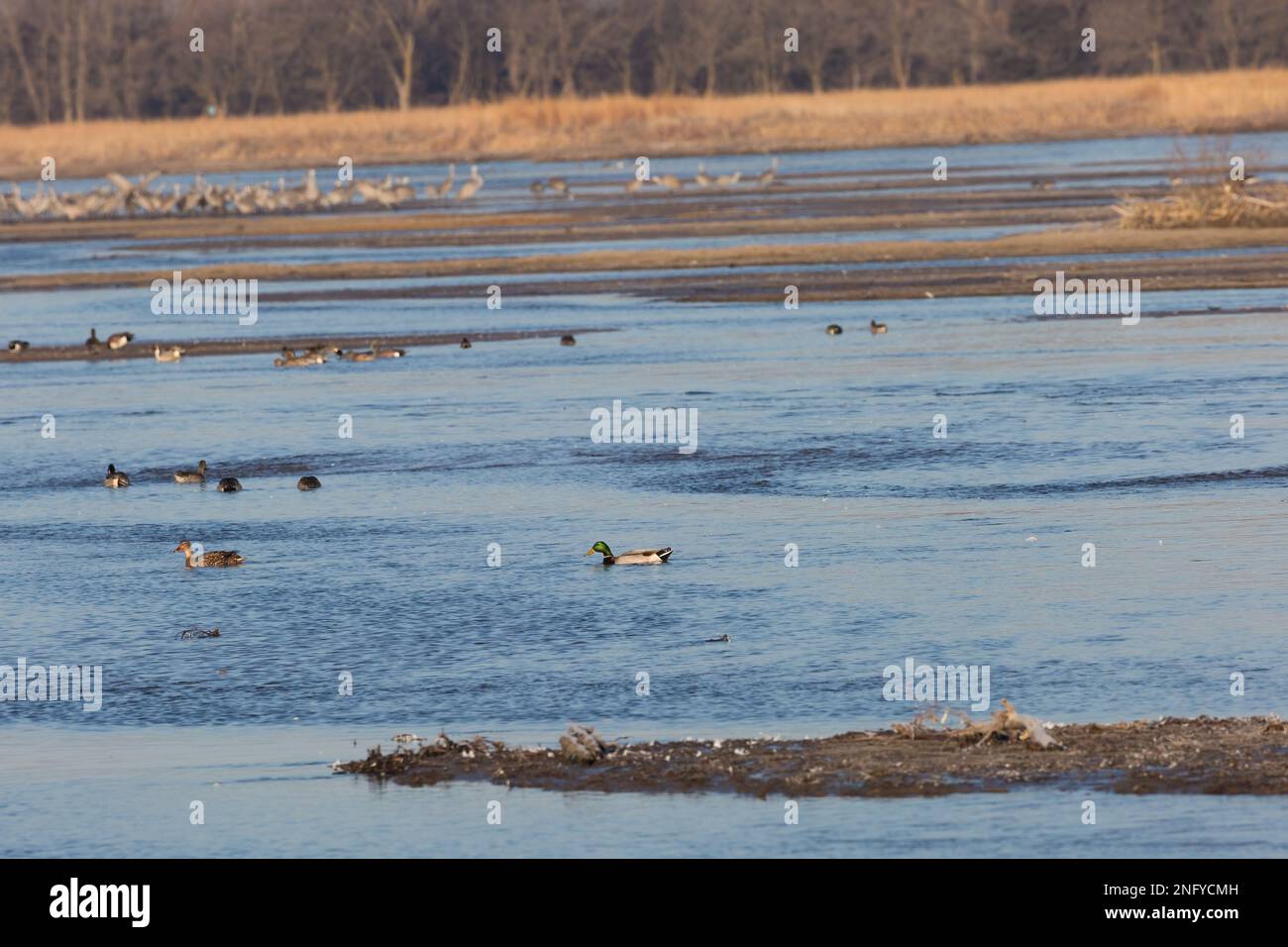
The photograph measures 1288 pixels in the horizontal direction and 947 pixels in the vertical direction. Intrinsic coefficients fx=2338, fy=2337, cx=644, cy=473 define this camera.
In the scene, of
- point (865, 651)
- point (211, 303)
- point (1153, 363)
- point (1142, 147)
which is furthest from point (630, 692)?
point (1142, 147)

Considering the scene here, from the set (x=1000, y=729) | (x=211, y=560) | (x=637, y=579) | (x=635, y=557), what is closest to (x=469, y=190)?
(x=211, y=560)

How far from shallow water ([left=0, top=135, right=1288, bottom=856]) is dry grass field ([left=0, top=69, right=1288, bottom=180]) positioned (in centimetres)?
5115

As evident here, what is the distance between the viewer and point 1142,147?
222 feet

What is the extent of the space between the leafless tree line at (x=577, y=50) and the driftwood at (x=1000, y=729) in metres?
90.8

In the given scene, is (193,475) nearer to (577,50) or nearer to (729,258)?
(729,258)

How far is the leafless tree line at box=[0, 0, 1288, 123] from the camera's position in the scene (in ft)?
337

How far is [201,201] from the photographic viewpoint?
62125mm

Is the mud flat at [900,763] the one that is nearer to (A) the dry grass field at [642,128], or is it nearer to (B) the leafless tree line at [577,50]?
(A) the dry grass field at [642,128]

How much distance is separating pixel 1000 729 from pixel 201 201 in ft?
179

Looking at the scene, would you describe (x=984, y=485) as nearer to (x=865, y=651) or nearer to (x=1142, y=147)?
(x=865, y=651)

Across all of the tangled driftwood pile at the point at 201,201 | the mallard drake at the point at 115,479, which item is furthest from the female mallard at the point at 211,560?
the tangled driftwood pile at the point at 201,201

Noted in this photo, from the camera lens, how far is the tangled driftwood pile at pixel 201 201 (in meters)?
60.3

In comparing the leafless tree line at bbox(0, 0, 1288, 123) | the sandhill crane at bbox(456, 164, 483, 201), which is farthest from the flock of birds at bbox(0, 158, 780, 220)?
the leafless tree line at bbox(0, 0, 1288, 123)
